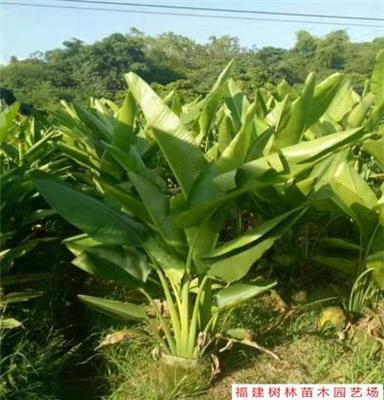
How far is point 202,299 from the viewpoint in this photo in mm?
2062

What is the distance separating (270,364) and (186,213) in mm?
705

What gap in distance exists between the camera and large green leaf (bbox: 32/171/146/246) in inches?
81.2

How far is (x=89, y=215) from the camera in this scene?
2076 mm

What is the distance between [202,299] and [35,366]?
1.97ft

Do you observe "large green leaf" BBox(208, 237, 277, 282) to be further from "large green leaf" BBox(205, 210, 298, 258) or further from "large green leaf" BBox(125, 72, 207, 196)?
"large green leaf" BBox(125, 72, 207, 196)

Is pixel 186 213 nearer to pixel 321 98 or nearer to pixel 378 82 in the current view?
pixel 321 98

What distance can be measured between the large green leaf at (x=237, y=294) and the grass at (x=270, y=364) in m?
0.24

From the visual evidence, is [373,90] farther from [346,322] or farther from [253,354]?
[253,354]

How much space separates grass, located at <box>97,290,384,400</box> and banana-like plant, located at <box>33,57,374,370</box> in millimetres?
129

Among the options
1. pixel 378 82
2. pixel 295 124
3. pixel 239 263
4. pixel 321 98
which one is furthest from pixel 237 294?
pixel 378 82

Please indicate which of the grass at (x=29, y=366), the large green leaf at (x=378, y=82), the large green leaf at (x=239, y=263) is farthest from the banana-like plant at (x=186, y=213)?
the large green leaf at (x=378, y=82)

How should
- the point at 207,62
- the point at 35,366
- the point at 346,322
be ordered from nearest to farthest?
the point at 35,366, the point at 346,322, the point at 207,62

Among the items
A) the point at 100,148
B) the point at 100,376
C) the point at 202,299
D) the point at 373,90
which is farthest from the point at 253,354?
the point at 373,90

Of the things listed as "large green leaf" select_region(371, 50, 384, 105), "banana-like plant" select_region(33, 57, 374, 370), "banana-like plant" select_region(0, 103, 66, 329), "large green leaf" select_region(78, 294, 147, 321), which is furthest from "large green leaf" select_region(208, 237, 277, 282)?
"large green leaf" select_region(371, 50, 384, 105)
